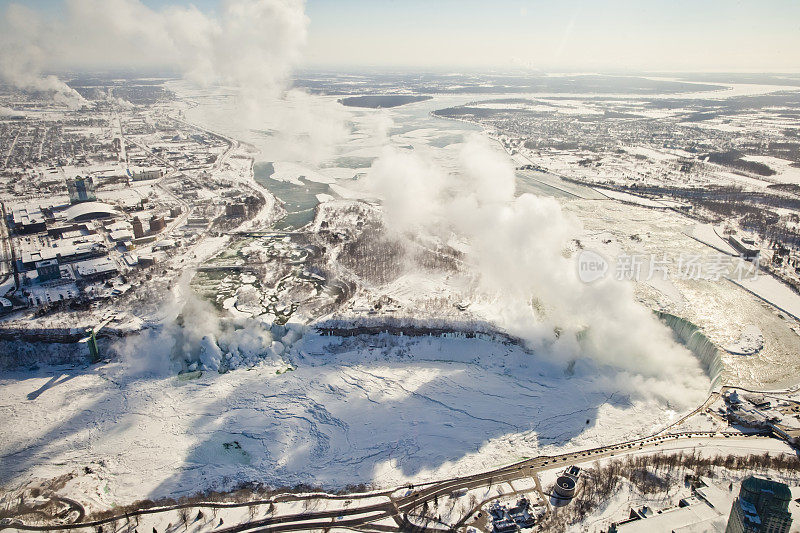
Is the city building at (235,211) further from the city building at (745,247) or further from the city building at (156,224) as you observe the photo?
the city building at (745,247)

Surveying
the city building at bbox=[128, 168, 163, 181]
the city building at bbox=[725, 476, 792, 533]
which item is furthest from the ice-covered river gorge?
the city building at bbox=[128, 168, 163, 181]

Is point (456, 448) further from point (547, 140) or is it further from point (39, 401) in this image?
point (547, 140)

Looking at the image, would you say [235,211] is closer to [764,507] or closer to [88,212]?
[88,212]

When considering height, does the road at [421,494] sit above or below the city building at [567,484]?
below

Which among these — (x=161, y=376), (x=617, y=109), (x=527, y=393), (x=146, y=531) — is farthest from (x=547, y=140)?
(x=146, y=531)

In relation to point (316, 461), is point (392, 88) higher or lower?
higher

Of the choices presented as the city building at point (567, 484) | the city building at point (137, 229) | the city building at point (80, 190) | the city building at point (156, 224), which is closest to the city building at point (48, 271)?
the city building at point (137, 229)
